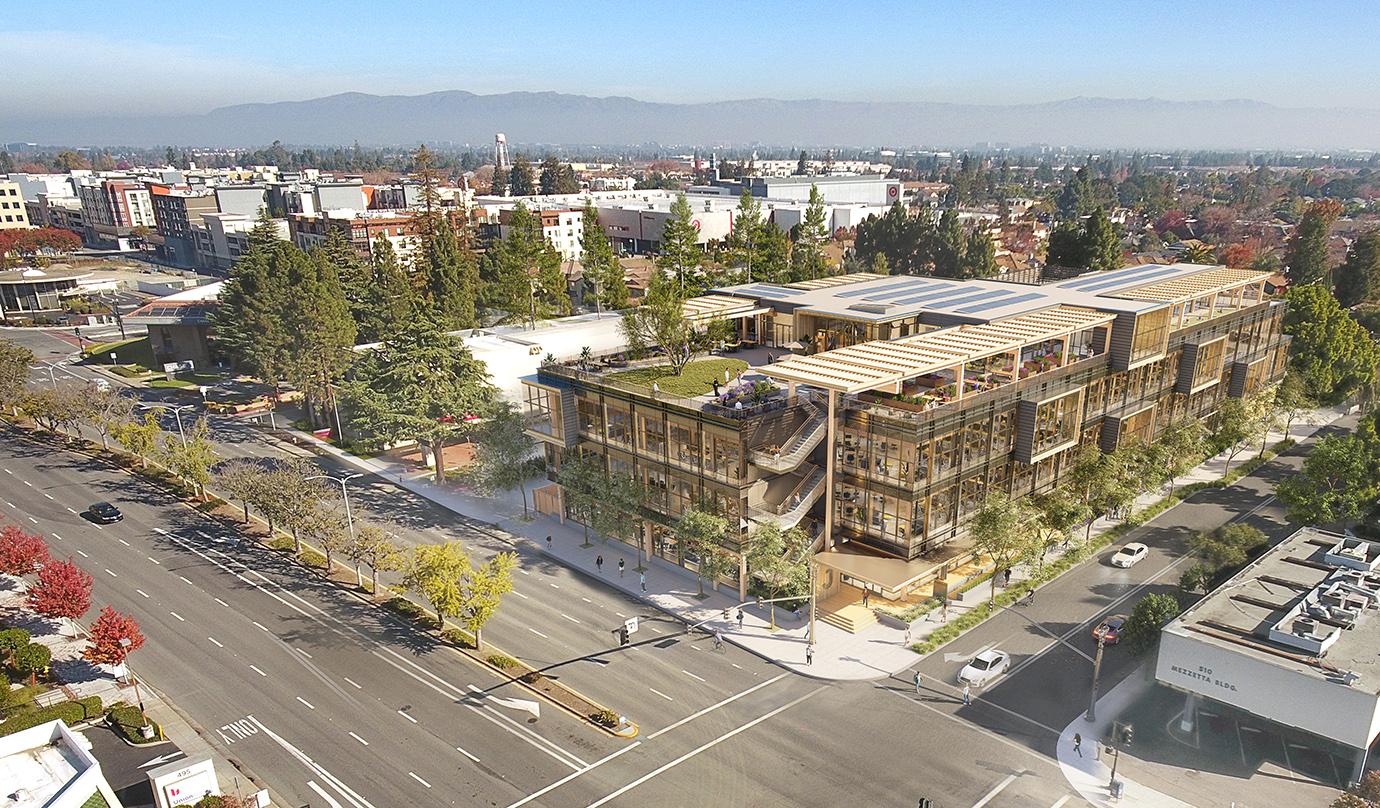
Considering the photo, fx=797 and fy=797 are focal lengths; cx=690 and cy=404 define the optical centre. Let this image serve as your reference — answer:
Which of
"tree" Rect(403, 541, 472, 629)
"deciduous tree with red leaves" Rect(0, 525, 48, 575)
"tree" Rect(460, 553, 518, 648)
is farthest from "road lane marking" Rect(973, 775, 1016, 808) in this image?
"deciduous tree with red leaves" Rect(0, 525, 48, 575)

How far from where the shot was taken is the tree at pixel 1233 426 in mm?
62844

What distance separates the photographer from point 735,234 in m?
111

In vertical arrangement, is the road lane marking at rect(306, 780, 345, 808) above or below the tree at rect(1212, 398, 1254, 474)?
below

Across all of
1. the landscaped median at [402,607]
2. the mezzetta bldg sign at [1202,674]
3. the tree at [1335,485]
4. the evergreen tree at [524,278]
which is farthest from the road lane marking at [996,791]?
the evergreen tree at [524,278]

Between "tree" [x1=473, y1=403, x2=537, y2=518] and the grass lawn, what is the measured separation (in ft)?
32.9

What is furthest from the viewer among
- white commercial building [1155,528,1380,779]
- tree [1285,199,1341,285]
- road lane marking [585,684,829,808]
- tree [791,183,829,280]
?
tree [1285,199,1341,285]

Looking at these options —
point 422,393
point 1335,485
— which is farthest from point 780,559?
point 1335,485

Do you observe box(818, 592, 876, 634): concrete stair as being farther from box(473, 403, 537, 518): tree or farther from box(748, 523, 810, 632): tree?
box(473, 403, 537, 518): tree

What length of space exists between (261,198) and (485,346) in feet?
494

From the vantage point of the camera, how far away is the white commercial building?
31438 mm

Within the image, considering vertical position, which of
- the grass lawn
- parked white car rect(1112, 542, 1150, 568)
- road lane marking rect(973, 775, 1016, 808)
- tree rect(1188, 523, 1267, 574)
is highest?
the grass lawn

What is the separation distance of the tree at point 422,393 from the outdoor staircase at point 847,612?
32266 millimetres

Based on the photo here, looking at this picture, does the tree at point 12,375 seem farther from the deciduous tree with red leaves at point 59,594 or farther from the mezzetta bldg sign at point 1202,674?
the mezzetta bldg sign at point 1202,674

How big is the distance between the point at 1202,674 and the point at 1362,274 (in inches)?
3915
